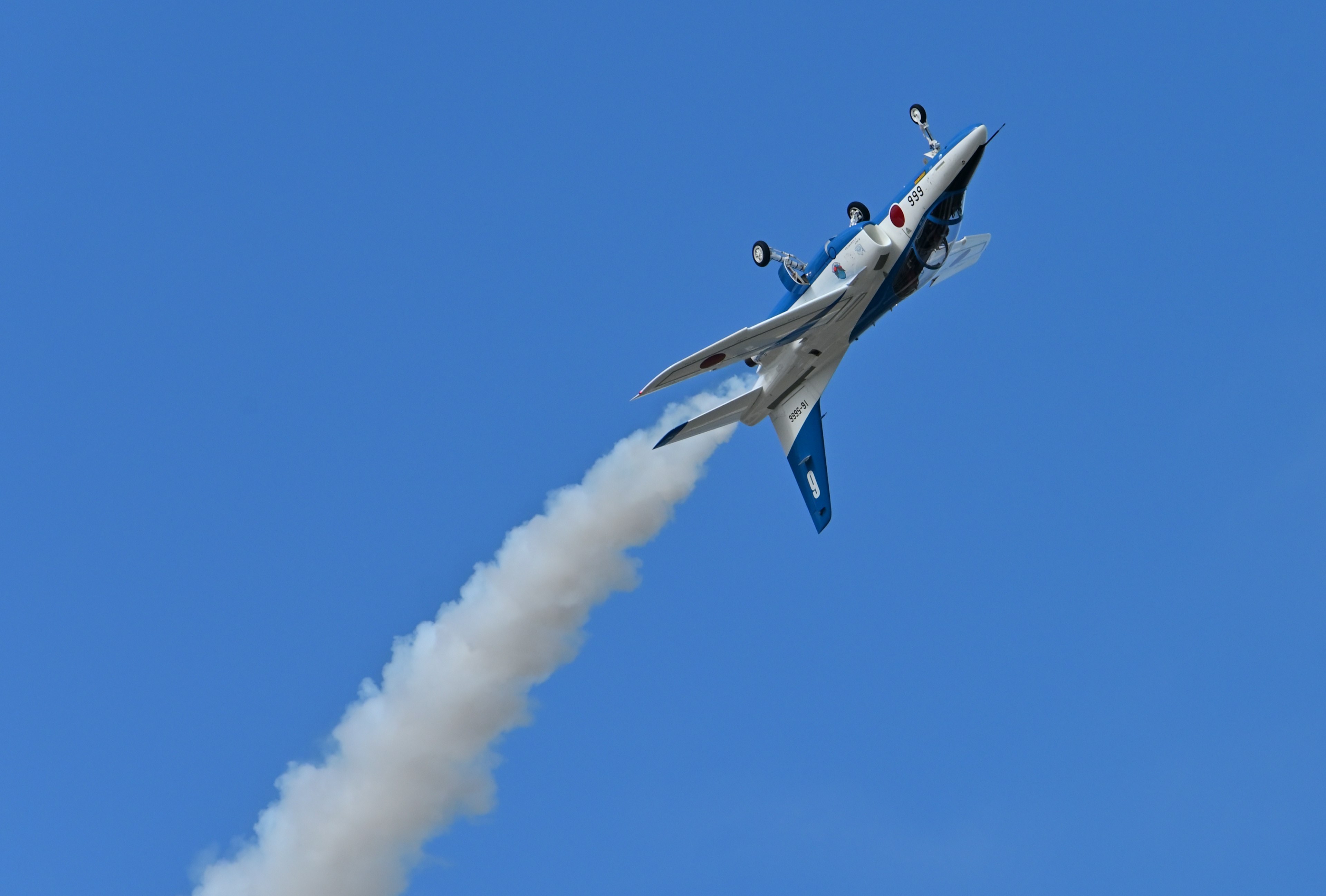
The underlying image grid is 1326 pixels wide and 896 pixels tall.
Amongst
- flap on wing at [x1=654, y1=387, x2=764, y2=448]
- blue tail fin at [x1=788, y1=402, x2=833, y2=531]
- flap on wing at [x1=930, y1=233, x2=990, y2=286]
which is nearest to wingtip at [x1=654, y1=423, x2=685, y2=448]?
→ flap on wing at [x1=654, y1=387, x2=764, y2=448]

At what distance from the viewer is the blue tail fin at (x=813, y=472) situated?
2212 inches

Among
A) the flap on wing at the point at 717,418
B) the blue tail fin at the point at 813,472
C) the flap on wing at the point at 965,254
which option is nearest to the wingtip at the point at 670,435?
the flap on wing at the point at 717,418

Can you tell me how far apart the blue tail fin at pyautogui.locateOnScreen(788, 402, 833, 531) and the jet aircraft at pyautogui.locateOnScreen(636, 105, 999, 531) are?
2.07 metres

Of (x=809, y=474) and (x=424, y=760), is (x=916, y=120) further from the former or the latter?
(x=424, y=760)

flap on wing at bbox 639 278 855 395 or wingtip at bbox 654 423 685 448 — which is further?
wingtip at bbox 654 423 685 448

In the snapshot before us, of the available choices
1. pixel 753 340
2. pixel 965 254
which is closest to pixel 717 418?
pixel 753 340

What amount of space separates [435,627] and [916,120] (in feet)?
68.8

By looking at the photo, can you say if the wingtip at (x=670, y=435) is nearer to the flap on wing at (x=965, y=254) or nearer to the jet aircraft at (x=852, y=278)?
the jet aircraft at (x=852, y=278)

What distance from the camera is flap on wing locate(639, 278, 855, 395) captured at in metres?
49.1

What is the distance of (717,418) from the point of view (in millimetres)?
55156

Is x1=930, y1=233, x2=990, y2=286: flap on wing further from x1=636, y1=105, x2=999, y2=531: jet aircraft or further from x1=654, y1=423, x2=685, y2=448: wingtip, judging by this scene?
x1=654, y1=423, x2=685, y2=448: wingtip

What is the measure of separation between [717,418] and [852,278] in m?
6.62

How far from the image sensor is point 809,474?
56531 mm

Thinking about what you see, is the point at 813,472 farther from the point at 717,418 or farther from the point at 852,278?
the point at 852,278
